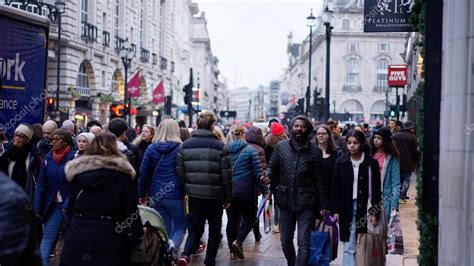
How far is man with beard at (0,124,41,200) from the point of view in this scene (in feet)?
26.4

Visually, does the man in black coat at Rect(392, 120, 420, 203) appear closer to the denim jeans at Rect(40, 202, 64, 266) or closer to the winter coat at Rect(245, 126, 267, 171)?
the winter coat at Rect(245, 126, 267, 171)

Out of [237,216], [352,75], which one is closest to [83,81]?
[237,216]

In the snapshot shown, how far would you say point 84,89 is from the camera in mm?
38156

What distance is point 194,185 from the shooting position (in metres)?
8.00

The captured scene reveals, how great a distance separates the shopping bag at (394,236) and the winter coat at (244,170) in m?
1.99

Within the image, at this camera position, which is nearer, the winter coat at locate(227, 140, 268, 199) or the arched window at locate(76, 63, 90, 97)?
the winter coat at locate(227, 140, 268, 199)

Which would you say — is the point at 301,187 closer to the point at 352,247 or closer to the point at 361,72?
the point at 352,247

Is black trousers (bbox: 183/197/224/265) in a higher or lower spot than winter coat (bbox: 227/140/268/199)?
lower

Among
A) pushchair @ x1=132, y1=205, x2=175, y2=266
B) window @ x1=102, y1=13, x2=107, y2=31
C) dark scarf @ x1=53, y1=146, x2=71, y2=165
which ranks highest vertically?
window @ x1=102, y1=13, x2=107, y2=31

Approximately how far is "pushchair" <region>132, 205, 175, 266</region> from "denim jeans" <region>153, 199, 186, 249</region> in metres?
1.83

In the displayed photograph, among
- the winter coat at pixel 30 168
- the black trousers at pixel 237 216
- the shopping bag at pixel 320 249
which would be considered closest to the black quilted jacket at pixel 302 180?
the shopping bag at pixel 320 249

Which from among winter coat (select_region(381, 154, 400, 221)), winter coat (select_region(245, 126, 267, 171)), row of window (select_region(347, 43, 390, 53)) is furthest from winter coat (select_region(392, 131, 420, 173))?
row of window (select_region(347, 43, 390, 53))

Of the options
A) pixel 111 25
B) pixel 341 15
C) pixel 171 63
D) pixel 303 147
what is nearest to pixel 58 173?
pixel 303 147

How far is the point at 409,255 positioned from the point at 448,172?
444cm
